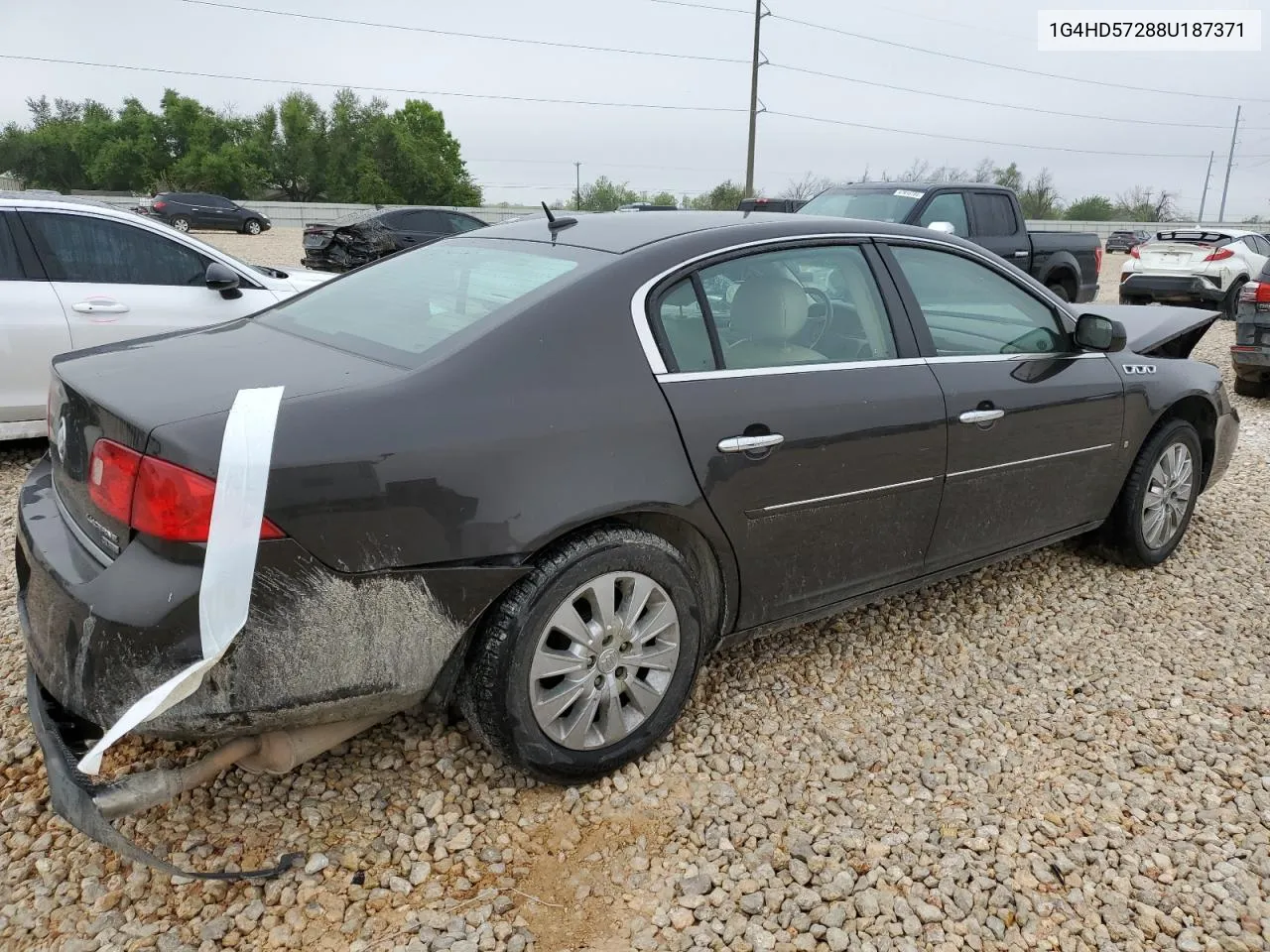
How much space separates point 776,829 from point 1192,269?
1405cm

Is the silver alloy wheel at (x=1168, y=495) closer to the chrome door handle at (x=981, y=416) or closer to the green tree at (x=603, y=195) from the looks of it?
the chrome door handle at (x=981, y=416)

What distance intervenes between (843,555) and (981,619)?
107 cm

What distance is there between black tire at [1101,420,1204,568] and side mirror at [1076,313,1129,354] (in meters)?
0.65

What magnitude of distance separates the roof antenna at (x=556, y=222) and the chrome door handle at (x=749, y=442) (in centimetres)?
98

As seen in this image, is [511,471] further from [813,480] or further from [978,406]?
[978,406]

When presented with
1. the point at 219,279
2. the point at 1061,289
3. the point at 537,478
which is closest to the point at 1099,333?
the point at 537,478

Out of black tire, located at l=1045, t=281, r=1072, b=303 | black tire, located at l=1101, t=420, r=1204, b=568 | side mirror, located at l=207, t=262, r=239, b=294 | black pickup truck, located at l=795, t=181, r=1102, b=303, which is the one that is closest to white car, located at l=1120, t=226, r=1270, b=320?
black pickup truck, located at l=795, t=181, r=1102, b=303

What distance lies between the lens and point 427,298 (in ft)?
9.16

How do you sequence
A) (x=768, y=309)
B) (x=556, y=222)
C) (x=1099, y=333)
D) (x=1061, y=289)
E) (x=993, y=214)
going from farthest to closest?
(x=1061, y=289)
(x=993, y=214)
(x=1099, y=333)
(x=556, y=222)
(x=768, y=309)

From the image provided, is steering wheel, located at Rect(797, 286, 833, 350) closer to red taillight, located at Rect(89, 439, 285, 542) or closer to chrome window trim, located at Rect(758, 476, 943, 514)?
chrome window trim, located at Rect(758, 476, 943, 514)

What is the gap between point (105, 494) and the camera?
2119mm

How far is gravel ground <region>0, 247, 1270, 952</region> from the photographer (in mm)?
2148

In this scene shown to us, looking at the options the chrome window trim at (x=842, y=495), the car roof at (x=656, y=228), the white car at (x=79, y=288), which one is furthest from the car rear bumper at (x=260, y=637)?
the white car at (x=79, y=288)

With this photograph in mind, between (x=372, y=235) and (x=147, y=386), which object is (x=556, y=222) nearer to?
(x=147, y=386)
